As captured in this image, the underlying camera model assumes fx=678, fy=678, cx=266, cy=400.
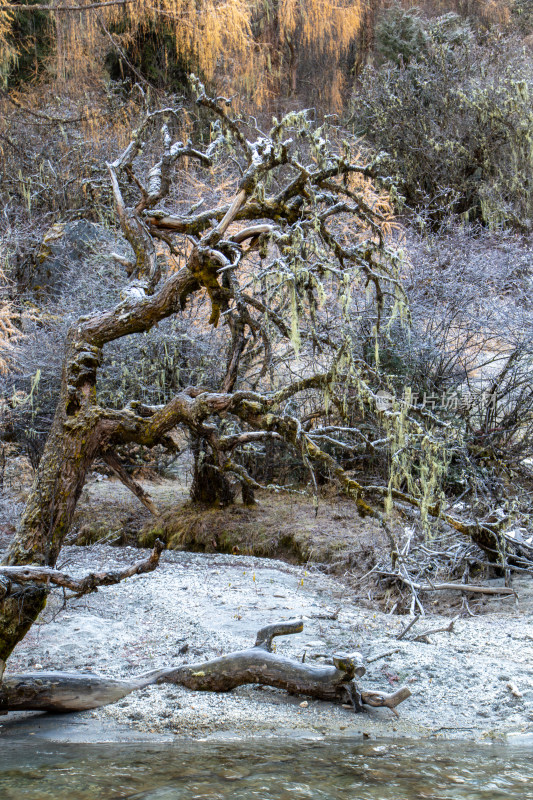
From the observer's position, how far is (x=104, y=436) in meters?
4.66

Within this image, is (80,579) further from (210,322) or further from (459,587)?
(459,587)

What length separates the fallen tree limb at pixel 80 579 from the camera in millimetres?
3500

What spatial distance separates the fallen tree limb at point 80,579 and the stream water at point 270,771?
30.0 inches

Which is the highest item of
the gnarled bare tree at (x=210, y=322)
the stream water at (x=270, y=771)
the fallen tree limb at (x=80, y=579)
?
the gnarled bare tree at (x=210, y=322)

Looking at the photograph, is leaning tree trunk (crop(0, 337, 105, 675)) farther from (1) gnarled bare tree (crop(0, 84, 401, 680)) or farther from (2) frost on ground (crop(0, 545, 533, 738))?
(2) frost on ground (crop(0, 545, 533, 738))

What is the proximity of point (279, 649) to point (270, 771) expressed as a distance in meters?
1.50

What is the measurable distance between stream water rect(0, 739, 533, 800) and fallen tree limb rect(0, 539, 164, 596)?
763 millimetres

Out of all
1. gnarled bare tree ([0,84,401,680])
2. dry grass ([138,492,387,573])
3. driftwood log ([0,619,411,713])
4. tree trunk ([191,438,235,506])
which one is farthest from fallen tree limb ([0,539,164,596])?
tree trunk ([191,438,235,506])

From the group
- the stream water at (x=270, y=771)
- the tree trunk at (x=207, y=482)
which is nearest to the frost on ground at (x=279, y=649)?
the stream water at (x=270, y=771)

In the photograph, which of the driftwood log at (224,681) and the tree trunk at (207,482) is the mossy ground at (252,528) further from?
the driftwood log at (224,681)

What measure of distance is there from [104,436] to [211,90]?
10.6m

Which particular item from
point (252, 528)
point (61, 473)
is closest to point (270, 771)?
point (61, 473)

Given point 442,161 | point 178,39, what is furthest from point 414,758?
point 442,161

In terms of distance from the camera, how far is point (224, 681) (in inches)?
153
